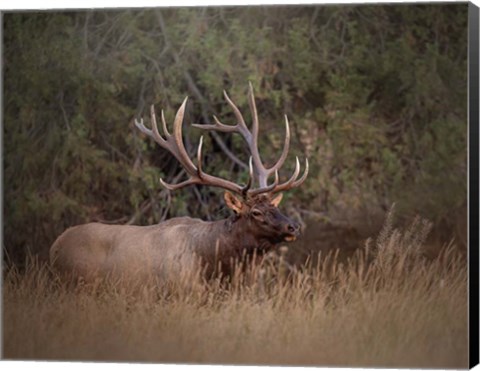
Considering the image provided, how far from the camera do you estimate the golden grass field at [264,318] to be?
8906 millimetres

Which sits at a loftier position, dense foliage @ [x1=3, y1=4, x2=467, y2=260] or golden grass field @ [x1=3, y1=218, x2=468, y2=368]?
dense foliage @ [x1=3, y1=4, x2=467, y2=260]

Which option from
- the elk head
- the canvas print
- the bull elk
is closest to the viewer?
the canvas print

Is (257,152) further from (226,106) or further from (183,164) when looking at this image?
(226,106)

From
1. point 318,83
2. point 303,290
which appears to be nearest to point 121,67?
point 318,83

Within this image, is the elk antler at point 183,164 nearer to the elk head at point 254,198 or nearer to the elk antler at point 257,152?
the elk head at point 254,198

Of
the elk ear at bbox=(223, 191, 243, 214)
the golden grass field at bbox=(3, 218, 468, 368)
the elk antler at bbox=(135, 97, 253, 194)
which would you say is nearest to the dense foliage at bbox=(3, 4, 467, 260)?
the golden grass field at bbox=(3, 218, 468, 368)

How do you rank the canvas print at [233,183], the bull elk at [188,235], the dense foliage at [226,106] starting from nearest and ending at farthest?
the canvas print at [233,183] < the bull elk at [188,235] < the dense foliage at [226,106]

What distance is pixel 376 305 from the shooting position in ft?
29.8

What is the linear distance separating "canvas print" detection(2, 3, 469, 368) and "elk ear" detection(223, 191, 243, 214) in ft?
0.05

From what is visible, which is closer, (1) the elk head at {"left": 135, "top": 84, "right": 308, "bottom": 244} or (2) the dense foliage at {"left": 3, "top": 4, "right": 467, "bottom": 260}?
(1) the elk head at {"left": 135, "top": 84, "right": 308, "bottom": 244}

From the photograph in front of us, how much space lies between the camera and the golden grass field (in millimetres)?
8906

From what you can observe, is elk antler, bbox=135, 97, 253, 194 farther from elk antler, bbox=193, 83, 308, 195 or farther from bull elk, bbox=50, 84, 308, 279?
elk antler, bbox=193, 83, 308, 195

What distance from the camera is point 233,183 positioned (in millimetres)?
9680

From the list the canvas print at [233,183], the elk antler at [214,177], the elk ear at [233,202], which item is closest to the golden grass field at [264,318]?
the canvas print at [233,183]
